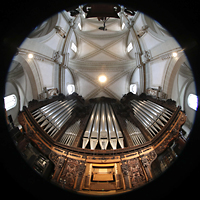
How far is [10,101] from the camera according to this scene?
9875mm

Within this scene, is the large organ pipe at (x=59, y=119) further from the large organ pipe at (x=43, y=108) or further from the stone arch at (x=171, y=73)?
the stone arch at (x=171, y=73)

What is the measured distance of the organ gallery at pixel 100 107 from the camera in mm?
5199

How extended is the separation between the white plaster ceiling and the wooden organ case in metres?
5.29

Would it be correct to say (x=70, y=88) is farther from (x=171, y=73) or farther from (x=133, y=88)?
(x=171, y=73)

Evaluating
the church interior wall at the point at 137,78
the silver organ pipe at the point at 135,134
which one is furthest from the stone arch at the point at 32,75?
the church interior wall at the point at 137,78

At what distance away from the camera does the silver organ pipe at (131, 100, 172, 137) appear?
7.07 m

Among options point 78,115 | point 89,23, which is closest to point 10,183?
point 78,115

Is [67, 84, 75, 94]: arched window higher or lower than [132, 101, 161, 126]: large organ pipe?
higher

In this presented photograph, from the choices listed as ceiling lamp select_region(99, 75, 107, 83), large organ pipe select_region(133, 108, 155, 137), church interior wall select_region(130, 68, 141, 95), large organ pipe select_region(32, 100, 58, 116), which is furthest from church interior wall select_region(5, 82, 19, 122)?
church interior wall select_region(130, 68, 141, 95)

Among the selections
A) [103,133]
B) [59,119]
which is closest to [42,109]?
[59,119]

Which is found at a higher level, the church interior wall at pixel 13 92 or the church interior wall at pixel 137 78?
the church interior wall at pixel 137 78

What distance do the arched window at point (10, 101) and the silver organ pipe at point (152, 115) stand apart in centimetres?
1020

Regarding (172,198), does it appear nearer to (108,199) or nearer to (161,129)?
(108,199)

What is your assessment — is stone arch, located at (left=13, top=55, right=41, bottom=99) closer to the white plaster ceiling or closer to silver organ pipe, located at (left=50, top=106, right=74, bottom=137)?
silver organ pipe, located at (left=50, top=106, right=74, bottom=137)
